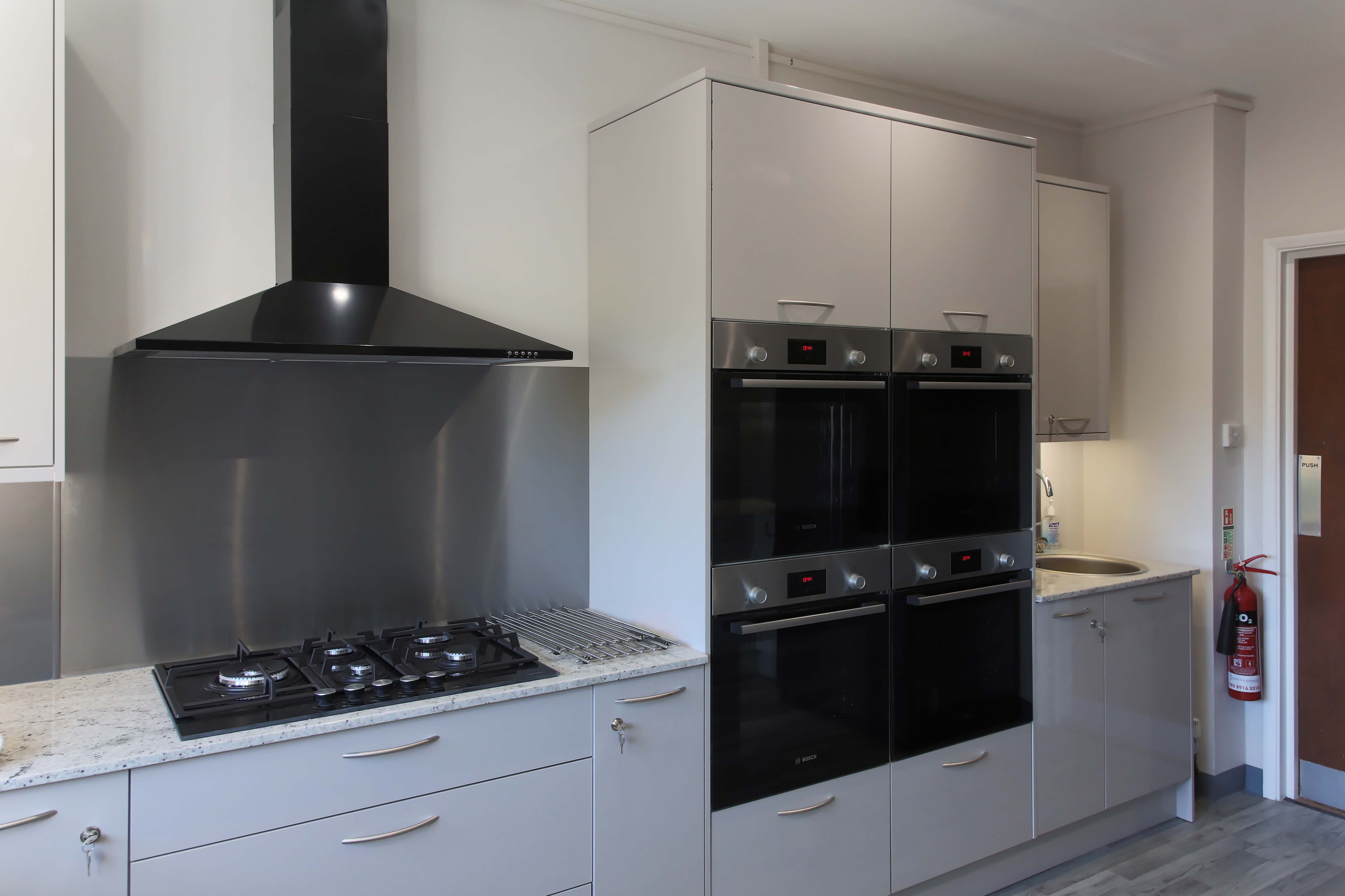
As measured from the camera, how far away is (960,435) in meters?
2.78

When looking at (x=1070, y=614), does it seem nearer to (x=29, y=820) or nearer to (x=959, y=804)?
(x=959, y=804)

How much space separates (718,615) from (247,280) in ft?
4.64

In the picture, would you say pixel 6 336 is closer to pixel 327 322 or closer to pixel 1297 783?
pixel 327 322

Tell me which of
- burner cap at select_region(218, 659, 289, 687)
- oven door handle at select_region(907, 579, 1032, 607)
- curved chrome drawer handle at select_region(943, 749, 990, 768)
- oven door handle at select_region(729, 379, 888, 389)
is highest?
oven door handle at select_region(729, 379, 888, 389)

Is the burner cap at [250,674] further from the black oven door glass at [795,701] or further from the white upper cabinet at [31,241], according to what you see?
the black oven door glass at [795,701]

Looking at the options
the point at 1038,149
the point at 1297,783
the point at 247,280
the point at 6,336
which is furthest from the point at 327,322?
the point at 1297,783

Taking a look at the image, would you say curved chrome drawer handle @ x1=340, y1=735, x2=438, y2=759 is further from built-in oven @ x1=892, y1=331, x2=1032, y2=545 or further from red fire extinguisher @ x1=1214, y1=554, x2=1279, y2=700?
red fire extinguisher @ x1=1214, y1=554, x2=1279, y2=700

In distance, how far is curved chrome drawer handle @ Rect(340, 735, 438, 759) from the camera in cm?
181

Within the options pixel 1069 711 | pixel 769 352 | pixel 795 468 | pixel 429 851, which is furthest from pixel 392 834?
pixel 1069 711

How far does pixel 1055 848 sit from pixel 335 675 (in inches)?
95.1

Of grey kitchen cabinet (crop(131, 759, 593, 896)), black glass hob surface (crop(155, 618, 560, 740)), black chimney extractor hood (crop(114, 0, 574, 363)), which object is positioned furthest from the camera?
black chimney extractor hood (crop(114, 0, 574, 363))

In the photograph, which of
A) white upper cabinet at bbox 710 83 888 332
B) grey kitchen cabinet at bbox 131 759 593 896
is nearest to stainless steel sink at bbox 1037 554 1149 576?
white upper cabinet at bbox 710 83 888 332

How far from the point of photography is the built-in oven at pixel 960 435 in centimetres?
265

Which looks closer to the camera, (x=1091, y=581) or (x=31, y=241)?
(x=31, y=241)
